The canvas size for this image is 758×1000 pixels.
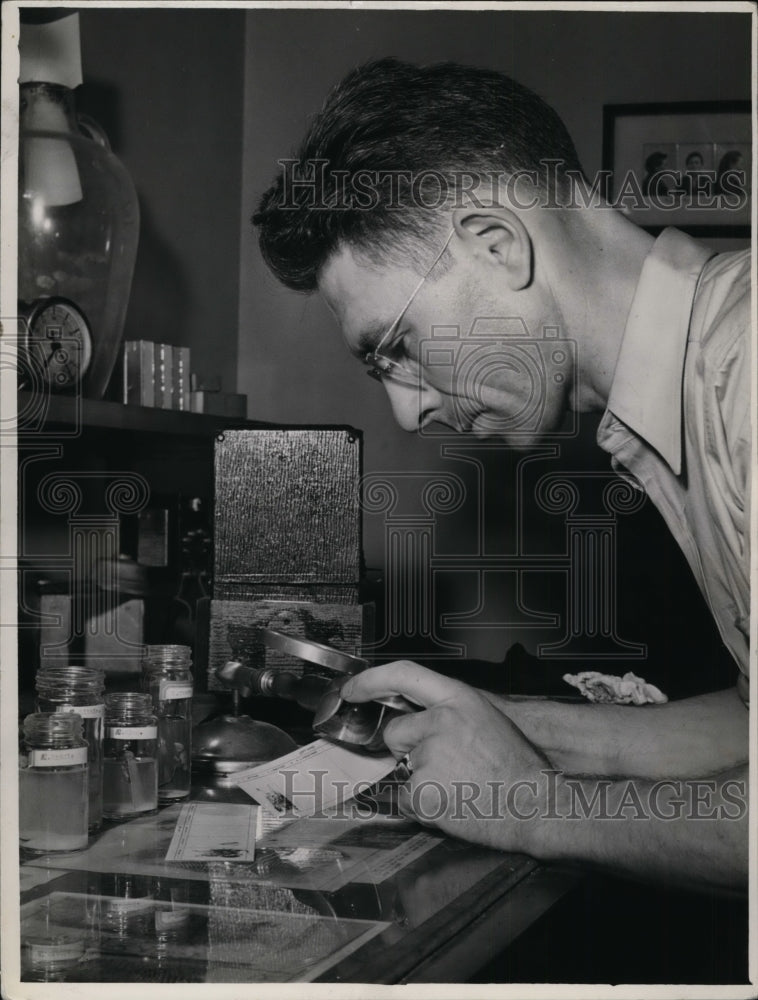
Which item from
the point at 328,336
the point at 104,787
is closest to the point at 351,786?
the point at 104,787

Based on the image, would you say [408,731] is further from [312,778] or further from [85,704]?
[85,704]

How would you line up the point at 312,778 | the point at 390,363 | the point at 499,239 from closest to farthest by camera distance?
the point at 312,778 < the point at 499,239 < the point at 390,363

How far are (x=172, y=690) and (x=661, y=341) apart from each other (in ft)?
2.43

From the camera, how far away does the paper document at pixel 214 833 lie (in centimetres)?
105

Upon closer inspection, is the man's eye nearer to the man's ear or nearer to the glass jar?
the man's ear

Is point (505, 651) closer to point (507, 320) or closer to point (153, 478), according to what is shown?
point (507, 320)

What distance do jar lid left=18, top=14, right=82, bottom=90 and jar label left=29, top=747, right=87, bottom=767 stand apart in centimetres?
103

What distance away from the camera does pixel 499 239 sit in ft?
4.50

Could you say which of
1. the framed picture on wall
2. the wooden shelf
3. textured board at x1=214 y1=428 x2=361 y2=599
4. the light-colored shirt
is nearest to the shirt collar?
the light-colored shirt

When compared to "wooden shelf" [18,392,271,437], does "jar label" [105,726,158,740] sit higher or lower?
lower

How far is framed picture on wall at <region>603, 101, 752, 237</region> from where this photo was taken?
138cm

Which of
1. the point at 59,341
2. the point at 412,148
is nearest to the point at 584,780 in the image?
the point at 412,148

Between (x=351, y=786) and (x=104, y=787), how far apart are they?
29 centimetres

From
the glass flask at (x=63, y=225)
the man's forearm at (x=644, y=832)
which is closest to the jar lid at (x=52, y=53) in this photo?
the glass flask at (x=63, y=225)
